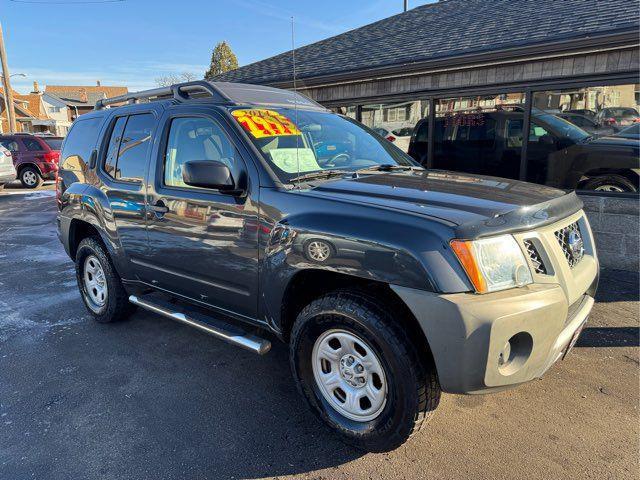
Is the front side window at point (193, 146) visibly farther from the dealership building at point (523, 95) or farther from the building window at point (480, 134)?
the building window at point (480, 134)

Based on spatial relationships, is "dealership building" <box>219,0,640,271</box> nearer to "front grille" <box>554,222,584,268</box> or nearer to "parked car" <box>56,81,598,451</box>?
"parked car" <box>56,81,598,451</box>

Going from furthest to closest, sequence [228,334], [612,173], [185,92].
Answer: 1. [612,173]
2. [185,92]
3. [228,334]

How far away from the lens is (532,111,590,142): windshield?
5941mm

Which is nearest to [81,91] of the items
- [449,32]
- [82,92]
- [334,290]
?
[82,92]

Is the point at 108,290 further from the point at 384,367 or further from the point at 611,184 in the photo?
the point at 611,184

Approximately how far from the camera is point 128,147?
12.8 feet

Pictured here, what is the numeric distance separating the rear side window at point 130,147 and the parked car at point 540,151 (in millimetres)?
4960

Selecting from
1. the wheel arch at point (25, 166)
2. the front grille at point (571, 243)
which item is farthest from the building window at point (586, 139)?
the wheel arch at point (25, 166)

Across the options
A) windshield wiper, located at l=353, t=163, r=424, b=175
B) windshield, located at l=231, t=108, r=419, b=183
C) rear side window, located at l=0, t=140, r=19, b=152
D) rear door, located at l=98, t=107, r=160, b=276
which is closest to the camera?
windshield, located at l=231, t=108, r=419, b=183

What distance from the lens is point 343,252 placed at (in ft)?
7.79

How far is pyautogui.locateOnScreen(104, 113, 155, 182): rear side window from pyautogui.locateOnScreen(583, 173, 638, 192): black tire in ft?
17.9

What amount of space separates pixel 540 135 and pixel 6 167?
15158mm

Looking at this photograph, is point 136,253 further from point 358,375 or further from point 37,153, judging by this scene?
point 37,153

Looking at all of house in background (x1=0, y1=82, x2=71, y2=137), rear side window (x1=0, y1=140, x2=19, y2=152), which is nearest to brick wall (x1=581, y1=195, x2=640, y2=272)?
rear side window (x1=0, y1=140, x2=19, y2=152)
